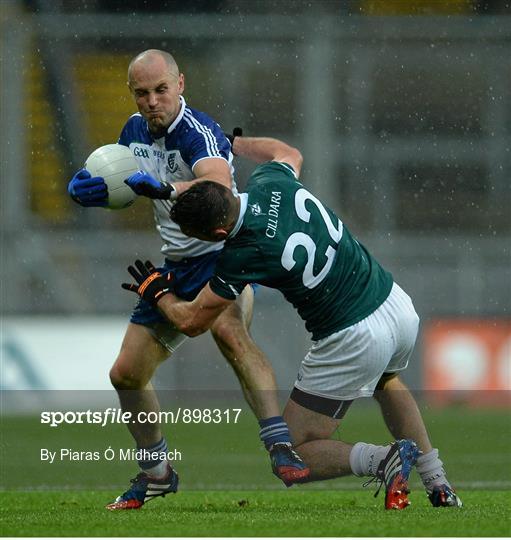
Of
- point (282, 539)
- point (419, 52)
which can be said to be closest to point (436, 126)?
point (419, 52)

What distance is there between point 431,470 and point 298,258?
115 centimetres

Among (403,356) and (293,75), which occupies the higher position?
(293,75)

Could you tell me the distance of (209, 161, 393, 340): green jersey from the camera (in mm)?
5141

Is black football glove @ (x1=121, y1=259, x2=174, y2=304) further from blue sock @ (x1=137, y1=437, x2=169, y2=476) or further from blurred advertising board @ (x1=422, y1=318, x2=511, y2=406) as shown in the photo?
blurred advertising board @ (x1=422, y1=318, x2=511, y2=406)

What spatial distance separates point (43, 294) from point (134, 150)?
6624 mm

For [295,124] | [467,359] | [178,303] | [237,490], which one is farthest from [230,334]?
[295,124]

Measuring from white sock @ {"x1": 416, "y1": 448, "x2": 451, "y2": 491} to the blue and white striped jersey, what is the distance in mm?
1283

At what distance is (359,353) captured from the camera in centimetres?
544

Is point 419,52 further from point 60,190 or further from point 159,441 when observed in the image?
point 159,441

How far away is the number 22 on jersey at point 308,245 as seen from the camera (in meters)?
5.19

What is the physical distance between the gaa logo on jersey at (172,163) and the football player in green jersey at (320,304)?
43 centimetres

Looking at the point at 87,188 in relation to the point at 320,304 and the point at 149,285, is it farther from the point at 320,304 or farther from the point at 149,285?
the point at 320,304

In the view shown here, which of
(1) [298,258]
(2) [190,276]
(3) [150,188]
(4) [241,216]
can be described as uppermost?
(3) [150,188]

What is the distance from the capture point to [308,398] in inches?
220
